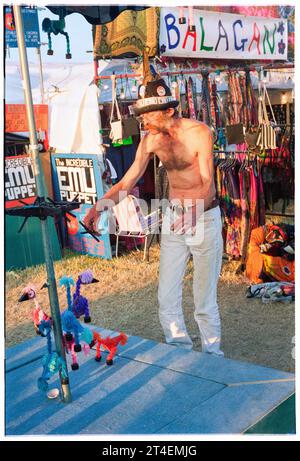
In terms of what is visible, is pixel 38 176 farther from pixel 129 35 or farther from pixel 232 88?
pixel 129 35

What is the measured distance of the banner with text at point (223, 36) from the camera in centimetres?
Result: 654

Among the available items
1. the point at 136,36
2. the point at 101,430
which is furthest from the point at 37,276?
the point at 101,430

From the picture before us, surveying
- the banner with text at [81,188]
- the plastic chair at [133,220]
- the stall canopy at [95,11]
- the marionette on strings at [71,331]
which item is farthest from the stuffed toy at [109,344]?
the banner with text at [81,188]

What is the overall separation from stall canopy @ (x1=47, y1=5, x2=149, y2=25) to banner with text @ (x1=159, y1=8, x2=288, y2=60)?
86.2 inches

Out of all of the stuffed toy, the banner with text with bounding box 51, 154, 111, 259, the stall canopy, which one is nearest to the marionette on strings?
the stuffed toy

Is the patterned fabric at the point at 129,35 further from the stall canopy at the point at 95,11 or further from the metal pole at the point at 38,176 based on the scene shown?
the metal pole at the point at 38,176

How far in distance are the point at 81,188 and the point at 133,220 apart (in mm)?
945

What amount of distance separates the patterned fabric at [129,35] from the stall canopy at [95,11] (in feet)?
6.15

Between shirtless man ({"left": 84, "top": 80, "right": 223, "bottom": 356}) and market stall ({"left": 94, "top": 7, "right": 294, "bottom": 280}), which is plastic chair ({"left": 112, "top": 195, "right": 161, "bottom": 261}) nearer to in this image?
market stall ({"left": 94, "top": 7, "right": 294, "bottom": 280})

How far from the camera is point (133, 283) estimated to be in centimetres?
635

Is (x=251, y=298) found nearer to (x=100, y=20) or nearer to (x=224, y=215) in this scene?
(x=224, y=215)

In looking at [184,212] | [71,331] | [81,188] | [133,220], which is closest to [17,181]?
[81,188]

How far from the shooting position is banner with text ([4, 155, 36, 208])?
22.7 feet

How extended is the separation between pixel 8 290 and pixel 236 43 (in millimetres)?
4269
